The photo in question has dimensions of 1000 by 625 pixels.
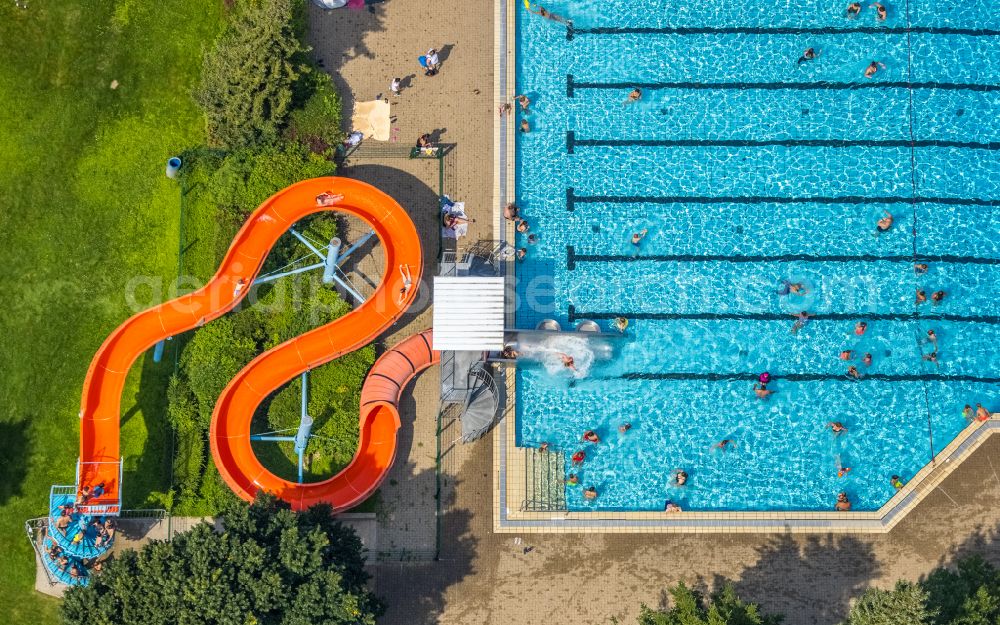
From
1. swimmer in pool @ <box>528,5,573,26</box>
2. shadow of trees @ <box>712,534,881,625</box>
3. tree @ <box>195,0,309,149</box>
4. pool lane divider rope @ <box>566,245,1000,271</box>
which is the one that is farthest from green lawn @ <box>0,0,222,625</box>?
shadow of trees @ <box>712,534,881,625</box>

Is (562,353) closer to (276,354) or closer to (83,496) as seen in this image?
(276,354)

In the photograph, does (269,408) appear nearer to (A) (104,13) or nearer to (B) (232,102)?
(B) (232,102)

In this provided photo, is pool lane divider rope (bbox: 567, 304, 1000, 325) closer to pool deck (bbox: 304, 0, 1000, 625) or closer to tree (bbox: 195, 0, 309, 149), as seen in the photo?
pool deck (bbox: 304, 0, 1000, 625)

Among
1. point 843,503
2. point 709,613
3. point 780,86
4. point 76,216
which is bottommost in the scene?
→ point 709,613

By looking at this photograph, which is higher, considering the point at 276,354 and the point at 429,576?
the point at 276,354

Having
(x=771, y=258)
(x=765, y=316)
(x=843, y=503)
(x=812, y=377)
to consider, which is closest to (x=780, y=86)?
(x=771, y=258)

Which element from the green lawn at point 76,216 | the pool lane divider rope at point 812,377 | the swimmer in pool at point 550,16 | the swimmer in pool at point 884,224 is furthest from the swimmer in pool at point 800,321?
the green lawn at point 76,216

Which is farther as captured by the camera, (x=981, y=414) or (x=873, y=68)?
(x=873, y=68)
